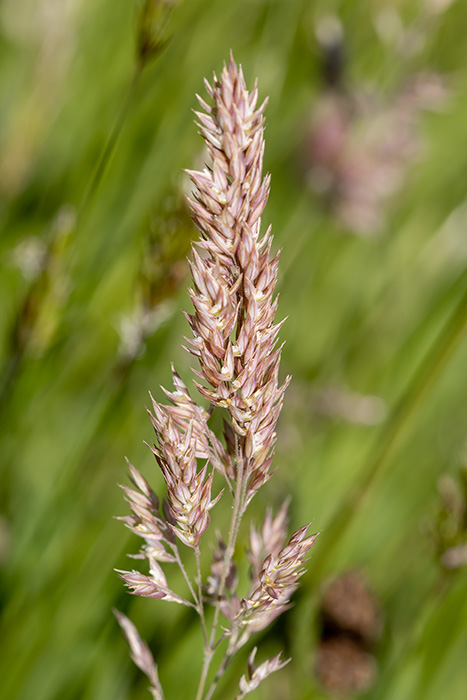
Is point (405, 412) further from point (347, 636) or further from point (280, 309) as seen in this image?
point (280, 309)

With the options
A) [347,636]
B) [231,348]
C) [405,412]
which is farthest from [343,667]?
[231,348]

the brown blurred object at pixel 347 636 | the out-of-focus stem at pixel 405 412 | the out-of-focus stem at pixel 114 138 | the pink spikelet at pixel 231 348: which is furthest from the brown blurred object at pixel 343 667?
the out-of-focus stem at pixel 114 138

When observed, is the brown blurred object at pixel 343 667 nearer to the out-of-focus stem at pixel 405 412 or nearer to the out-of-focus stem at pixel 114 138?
the out-of-focus stem at pixel 405 412

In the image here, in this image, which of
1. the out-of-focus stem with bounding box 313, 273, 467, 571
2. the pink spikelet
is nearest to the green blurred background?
the out-of-focus stem with bounding box 313, 273, 467, 571

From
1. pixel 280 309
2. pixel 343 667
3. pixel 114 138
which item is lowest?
pixel 343 667

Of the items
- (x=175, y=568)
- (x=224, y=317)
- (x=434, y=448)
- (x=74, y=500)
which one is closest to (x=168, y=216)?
(x=224, y=317)

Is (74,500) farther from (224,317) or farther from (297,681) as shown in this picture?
(224,317)

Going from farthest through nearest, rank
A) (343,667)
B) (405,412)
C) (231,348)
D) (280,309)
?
(280,309) → (343,667) → (405,412) → (231,348)
